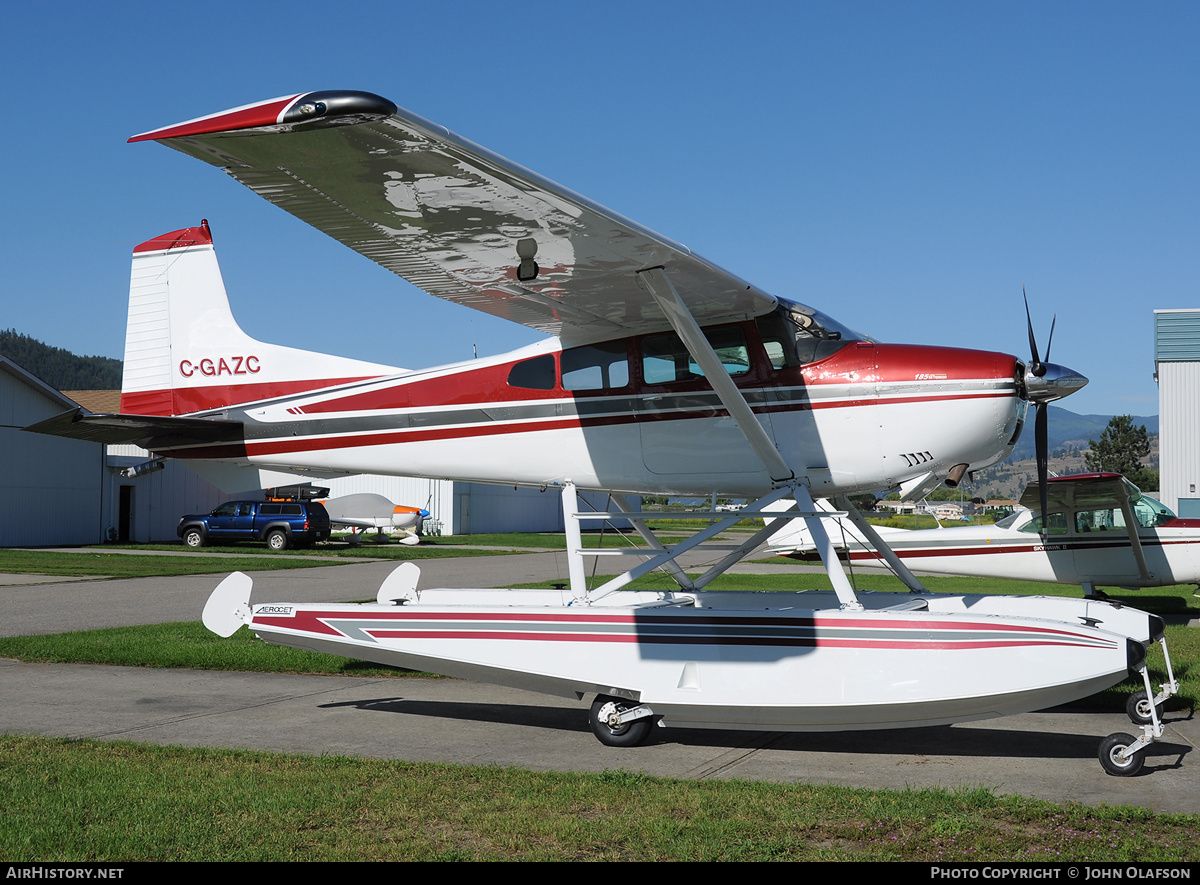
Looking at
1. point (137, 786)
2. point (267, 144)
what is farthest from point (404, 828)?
point (267, 144)

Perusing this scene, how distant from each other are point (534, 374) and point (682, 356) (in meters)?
1.26

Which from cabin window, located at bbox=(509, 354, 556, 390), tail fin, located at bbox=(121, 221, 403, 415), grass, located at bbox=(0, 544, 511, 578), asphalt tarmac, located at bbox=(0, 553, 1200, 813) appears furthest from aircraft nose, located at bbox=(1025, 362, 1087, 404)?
grass, located at bbox=(0, 544, 511, 578)

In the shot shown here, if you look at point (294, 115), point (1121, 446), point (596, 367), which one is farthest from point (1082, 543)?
point (1121, 446)

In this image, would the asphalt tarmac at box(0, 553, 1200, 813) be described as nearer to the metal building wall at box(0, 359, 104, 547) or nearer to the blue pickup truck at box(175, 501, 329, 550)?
the blue pickup truck at box(175, 501, 329, 550)

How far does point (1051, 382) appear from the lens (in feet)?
22.7

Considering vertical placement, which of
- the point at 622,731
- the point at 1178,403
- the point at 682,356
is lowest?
the point at 622,731

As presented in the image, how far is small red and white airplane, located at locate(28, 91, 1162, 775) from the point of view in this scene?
18.0 ft

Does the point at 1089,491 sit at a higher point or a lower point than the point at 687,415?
lower

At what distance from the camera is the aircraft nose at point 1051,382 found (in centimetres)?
691

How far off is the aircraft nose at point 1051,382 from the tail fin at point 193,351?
5375 mm

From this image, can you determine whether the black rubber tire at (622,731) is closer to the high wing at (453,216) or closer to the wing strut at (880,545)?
the wing strut at (880,545)

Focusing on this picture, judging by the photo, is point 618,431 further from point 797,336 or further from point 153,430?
point 153,430
